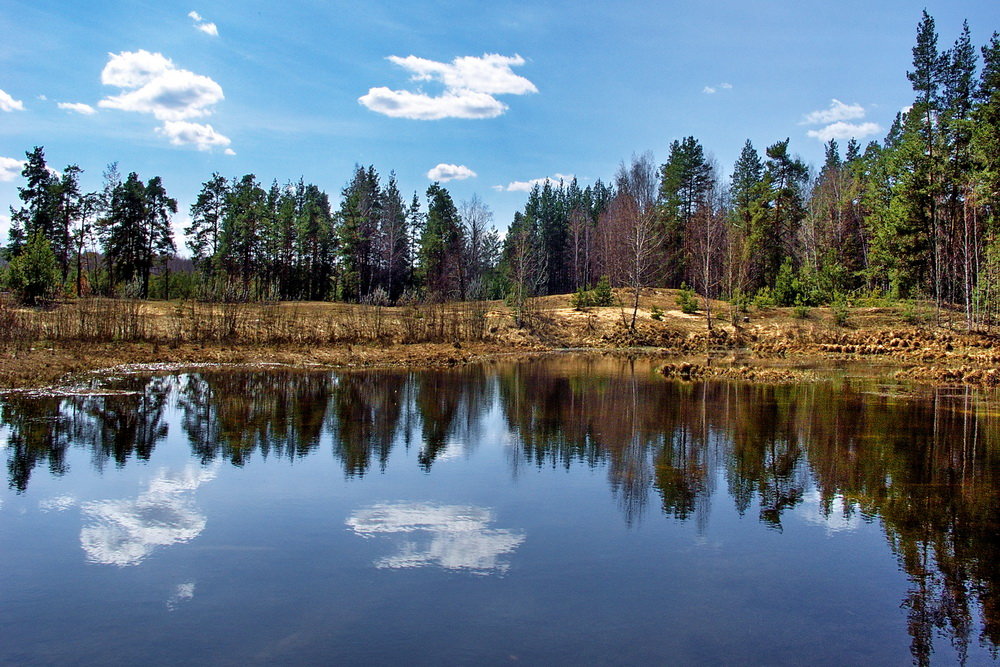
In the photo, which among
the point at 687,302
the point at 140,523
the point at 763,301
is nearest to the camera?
the point at 140,523

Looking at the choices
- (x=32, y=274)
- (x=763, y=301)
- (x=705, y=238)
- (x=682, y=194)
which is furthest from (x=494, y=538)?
(x=682, y=194)

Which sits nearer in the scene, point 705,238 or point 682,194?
point 705,238

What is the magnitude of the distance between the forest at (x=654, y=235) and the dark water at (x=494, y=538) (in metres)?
21.3

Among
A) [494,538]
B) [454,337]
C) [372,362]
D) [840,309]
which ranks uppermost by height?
[840,309]

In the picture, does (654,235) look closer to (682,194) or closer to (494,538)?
(682,194)

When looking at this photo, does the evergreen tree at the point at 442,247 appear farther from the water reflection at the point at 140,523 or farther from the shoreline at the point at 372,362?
the water reflection at the point at 140,523

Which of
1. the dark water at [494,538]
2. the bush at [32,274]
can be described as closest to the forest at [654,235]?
the bush at [32,274]

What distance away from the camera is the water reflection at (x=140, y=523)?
7.98 metres

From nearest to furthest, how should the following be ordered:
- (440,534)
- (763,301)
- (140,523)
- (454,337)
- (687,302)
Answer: (440,534)
(140,523)
(454,337)
(763,301)
(687,302)

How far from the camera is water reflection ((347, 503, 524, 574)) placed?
25.6ft

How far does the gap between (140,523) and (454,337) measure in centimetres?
2980

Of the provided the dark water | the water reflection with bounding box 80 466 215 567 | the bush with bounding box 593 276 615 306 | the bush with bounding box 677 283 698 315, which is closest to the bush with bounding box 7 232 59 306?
the dark water

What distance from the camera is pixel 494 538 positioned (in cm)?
861

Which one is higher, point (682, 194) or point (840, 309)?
point (682, 194)
